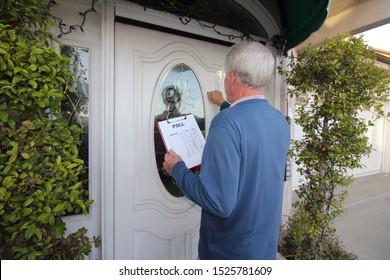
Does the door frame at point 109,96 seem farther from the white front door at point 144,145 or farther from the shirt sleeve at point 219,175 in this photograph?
the shirt sleeve at point 219,175

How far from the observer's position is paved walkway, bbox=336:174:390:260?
10.2ft

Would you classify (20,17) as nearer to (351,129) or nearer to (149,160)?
(149,160)

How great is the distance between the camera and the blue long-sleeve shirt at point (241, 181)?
0.97m

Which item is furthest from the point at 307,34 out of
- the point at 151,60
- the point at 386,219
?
the point at 386,219

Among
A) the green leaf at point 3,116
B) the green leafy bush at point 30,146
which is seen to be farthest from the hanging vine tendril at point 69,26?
the green leaf at point 3,116

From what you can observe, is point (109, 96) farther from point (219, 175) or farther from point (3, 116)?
point (219, 175)

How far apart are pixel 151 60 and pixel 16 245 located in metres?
1.42

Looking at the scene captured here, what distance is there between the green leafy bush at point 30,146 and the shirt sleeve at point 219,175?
61 centimetres

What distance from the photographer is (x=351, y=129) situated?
1.97 metres

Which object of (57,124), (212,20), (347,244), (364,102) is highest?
(212,20)

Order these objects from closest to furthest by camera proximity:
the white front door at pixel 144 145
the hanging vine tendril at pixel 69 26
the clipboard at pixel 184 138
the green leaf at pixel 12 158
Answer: the green leaf at pixel 12 158 → the clipboard at pixel 184 138 → the hanging vine tendril at pixel 69 26 → the white front door at pixel 144 145

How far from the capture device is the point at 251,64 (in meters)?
1.07

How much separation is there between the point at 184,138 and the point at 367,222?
4.35 m

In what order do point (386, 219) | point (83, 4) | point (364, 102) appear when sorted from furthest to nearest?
point (386, 219)
point (364, 102)
point (83, 4)
